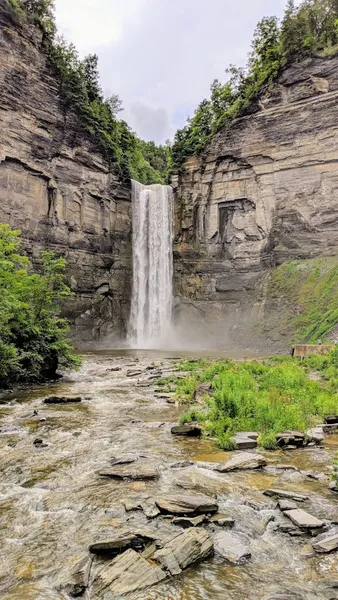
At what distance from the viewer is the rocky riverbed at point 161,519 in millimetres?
3434

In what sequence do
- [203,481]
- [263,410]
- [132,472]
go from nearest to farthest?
[203,481] → [132,472] → [263,410]

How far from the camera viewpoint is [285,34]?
40.8m

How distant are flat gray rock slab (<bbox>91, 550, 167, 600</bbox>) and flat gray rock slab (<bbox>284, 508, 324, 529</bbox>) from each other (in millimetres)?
1613

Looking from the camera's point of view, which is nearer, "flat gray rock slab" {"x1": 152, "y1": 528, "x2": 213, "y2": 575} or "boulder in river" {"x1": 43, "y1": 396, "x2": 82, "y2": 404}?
"flat gray rock slab" {"x1": 152, "y1": 528, "x2": 213, "y2": 575}

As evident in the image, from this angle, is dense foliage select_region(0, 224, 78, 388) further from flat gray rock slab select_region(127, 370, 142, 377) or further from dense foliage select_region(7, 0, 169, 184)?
dense foliage select_region(7, 0, 169, 184)

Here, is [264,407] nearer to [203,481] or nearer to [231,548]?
[203,481]

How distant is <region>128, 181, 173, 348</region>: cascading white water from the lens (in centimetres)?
4228

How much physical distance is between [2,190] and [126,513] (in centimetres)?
3424

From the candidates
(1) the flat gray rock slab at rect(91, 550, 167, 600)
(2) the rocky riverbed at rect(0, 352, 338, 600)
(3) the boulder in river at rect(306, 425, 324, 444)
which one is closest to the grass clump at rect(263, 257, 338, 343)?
(3) the boulder in river at rect(306, 425, 324, 444)

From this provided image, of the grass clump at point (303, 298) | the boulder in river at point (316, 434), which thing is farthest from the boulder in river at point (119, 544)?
the grass clump at point (303, 298)

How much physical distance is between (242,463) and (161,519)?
213 centimetres

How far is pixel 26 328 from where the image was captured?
598 inches

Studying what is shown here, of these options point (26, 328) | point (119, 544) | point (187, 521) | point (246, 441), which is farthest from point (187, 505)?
point (26, 328)

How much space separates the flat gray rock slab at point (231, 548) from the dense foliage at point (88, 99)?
42572 mm
